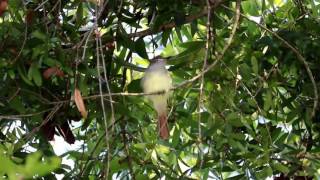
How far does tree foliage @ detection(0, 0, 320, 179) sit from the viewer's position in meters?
1.32

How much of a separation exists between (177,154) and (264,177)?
0.24 meters

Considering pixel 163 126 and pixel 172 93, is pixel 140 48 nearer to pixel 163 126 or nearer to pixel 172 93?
pixel 172 93

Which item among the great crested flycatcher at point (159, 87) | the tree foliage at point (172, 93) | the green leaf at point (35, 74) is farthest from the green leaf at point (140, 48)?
the green leaf at point (35, 74)

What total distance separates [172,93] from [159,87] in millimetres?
172

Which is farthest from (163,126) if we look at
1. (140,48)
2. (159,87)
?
(140,48)

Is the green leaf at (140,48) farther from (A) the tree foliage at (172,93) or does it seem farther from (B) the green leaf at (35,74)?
(B) the green leaf at (35,74)

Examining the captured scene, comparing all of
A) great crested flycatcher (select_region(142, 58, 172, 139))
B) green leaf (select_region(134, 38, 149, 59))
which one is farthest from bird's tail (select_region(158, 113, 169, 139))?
green leaf (select_region(134, 38, 149, 59))

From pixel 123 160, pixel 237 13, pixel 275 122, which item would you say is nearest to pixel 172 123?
pixel 123 160

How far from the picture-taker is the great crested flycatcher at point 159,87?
129 centimetres

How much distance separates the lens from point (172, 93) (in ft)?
4.77

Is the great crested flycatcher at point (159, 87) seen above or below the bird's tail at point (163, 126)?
above

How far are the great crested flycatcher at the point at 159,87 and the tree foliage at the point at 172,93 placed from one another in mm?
51

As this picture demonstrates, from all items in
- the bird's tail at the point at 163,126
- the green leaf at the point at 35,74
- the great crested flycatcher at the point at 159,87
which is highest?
the green leaf at the point at 35,74

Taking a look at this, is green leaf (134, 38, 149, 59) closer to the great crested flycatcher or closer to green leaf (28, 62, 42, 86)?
the great crested flycatcher
